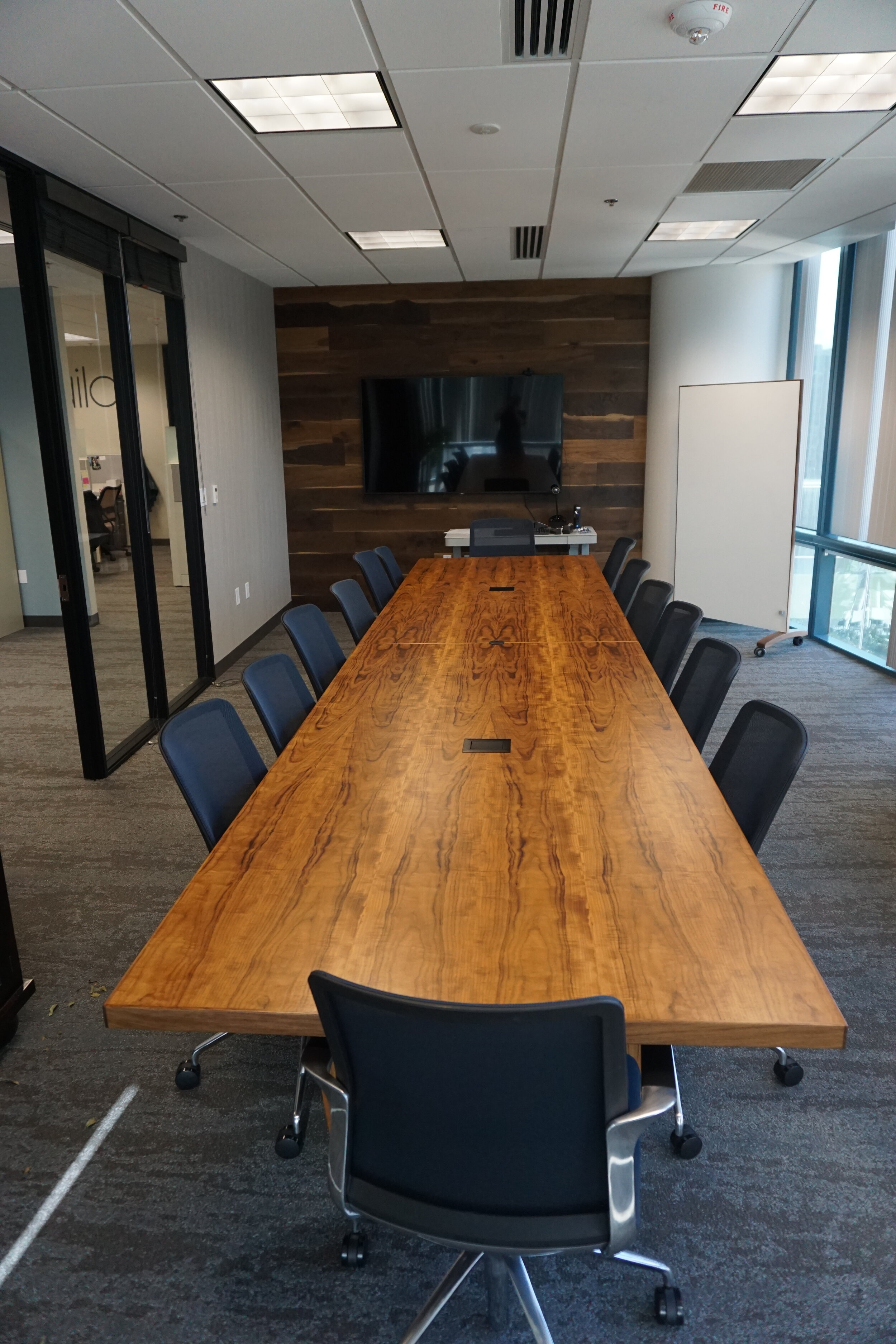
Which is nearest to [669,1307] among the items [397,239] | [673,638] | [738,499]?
[673,638]

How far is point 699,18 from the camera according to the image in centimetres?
263

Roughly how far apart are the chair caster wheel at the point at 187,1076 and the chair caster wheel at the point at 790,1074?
1520mm

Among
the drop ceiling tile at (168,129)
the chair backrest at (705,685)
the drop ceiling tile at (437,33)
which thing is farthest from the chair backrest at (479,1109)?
the drop ceiling tile at (168,129)

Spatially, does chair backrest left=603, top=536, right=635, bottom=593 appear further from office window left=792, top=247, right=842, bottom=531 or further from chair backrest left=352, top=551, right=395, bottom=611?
office window left=792, top=247, right=842, bottom=531

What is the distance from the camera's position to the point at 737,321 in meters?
7.29

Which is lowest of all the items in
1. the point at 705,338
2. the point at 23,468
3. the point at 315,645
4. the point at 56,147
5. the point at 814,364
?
the point at 315,645

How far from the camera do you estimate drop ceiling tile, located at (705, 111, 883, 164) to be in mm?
3592

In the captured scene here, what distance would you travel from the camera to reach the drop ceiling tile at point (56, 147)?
3.27m

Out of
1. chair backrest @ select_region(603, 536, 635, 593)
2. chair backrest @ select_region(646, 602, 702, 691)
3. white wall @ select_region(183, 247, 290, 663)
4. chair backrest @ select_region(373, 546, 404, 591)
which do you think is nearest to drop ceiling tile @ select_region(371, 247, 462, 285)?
white wall @ select_region(183, 247, 290, 663)

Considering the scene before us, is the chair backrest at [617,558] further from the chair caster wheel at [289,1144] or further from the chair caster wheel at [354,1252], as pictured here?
the chair caster wheel at [354,1252]

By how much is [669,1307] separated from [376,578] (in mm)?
4299

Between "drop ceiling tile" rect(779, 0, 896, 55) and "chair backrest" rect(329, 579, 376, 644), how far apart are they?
2748 millimetres

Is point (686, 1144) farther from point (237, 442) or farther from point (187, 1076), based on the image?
point (237, 442)

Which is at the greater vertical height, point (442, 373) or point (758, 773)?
point (442, 373)
